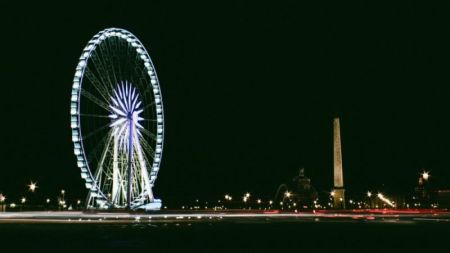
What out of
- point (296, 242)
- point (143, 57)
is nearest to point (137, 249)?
point (296, 242)

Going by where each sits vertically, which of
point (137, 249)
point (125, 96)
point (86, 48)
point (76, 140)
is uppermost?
point (86, 48)

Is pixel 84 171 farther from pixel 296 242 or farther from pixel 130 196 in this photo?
pixel 296 242

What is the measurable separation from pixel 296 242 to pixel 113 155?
39181 mm

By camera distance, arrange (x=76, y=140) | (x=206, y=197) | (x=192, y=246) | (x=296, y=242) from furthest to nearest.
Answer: (x=206, y=197)
(x=76, y=140)
(x=296, y=242)
(x=192, y=246)

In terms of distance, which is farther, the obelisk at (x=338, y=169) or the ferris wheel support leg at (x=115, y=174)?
the obelisk at (x=338, y=169)

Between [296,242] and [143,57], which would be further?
[143,57]

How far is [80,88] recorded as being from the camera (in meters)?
59.0

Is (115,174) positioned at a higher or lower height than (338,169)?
lower

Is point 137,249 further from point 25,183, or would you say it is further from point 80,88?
point 25,183

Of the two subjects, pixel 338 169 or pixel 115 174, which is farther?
pixel 338 169

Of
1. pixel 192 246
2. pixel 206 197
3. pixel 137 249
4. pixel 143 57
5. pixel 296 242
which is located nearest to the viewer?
pixel 137 249

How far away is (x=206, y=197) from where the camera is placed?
16875 cm

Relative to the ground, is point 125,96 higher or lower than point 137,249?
higher

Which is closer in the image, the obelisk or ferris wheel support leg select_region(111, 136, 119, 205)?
ferris wheel support leg select_region(111, 136, 119, 205)
